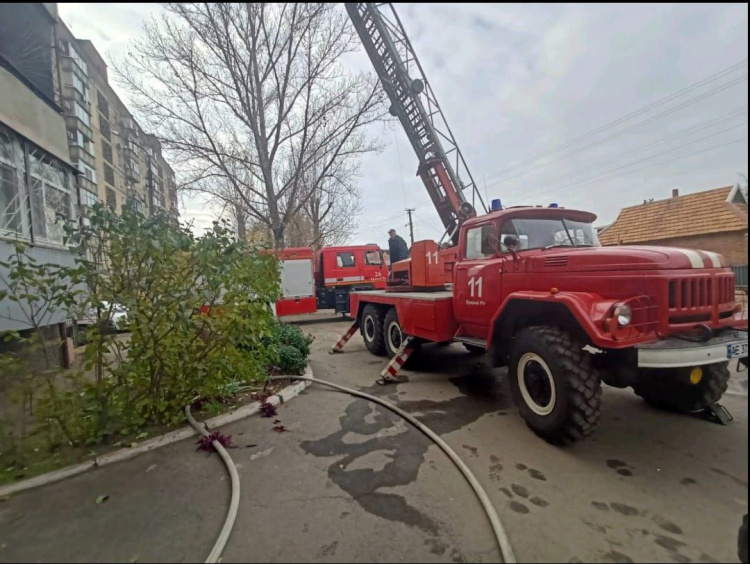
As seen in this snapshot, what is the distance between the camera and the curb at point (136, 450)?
9.80 feet

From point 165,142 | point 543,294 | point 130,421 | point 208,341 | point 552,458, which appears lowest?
point 552,458

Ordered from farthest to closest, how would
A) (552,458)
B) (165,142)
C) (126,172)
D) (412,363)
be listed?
(126,172) < (165,142) < (412,363) < (552,458)

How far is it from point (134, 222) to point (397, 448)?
3.34 metres

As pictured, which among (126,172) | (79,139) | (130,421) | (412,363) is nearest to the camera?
(130,421)

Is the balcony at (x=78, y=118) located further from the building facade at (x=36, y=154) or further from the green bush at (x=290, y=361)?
the green bush at (x=290, y=361)

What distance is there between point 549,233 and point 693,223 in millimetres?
1775

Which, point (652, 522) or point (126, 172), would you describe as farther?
point (126, 172)

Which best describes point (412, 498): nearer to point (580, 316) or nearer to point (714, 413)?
point (580, 316)

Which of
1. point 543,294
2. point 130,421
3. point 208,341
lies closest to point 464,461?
point 543,294

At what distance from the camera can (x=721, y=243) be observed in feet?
7.42

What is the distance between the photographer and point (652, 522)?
228cm

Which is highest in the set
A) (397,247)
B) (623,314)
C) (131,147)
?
(131,147)

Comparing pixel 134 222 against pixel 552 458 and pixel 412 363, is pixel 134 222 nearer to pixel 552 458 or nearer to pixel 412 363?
pixel 552 458

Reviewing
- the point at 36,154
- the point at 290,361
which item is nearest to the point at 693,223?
the point at 290,361
